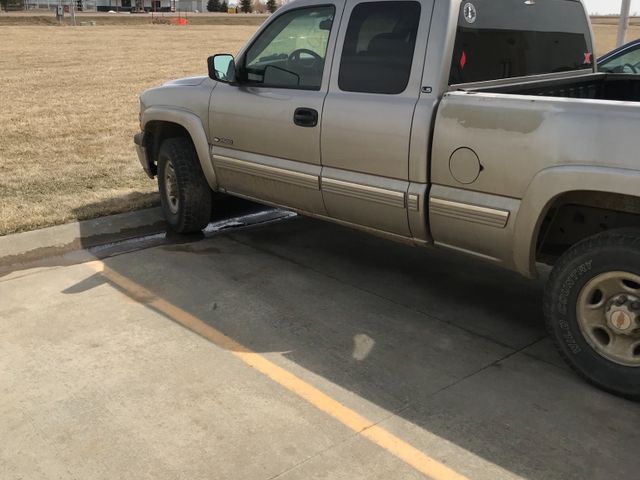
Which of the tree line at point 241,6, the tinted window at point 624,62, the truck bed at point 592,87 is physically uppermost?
the tree line at point 241,6

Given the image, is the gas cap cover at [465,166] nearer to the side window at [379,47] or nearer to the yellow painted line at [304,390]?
the side window at [379,47]

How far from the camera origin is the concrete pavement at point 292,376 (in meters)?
2.96

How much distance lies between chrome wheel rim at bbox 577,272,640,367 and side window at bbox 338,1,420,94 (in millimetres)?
1573

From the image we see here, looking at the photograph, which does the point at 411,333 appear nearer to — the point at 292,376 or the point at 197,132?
the point at 292,376

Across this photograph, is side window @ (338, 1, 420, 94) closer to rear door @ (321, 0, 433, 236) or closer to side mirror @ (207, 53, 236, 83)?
rear door @ (321, 0, 433, 236)

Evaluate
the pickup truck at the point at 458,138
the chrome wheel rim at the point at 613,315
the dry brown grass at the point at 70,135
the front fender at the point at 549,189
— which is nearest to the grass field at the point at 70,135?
the dry brown grass at the point at 70,135

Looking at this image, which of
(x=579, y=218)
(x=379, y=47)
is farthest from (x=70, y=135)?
(x=579, y=218)

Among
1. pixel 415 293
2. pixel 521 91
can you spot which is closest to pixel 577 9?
pixel 521 91

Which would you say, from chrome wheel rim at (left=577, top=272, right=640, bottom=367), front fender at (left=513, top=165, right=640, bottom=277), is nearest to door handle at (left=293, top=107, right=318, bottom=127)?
front fender at (left=513, top=165, right=640, bottom=277)

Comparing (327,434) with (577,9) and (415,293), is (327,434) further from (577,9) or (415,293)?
(577,9)

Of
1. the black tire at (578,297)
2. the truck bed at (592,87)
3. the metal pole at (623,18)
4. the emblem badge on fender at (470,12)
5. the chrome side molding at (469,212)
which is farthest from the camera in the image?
the metal pole at (623,18)

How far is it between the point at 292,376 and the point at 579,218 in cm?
178

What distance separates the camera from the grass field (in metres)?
6.67

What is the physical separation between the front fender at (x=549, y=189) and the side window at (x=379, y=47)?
1057 millimetres
